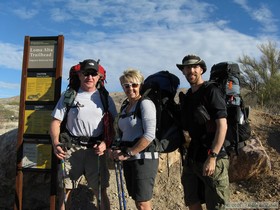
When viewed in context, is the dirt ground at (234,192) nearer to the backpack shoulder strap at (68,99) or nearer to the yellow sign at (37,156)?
the yellow sign at (37,156)

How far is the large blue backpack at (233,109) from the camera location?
3717 mm

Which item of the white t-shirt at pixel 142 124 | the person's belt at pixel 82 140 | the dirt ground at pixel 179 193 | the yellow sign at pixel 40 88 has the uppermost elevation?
the yellow sign at pixel 40 88

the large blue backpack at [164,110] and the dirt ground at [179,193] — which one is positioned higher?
the large blue backpack at [164,110]

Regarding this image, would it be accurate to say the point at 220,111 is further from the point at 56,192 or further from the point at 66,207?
the point at 56,192

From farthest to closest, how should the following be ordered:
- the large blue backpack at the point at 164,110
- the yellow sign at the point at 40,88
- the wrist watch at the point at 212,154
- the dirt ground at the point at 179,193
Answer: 1. the dirt ground at the point at 179,193
2. the yellow sign at the point at 40,88
3. the large blue backpack at the point at 164,110
4. the wrist watch at the point at 212,154

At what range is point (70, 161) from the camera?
4.36m

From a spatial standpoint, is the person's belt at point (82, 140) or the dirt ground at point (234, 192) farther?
the dirt ground at point (234, 192)

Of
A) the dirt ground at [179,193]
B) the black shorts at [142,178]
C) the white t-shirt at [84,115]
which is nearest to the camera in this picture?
the black shorts at [142,178]

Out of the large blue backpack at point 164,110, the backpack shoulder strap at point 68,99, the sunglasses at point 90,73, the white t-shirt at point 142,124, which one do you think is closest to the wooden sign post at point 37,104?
the backpack shoulder strap at point 68,99

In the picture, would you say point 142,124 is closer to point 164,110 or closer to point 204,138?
point 164,110

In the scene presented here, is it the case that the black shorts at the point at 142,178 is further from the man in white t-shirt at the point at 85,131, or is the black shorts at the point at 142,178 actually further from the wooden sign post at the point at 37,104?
the wooden sign post at the point at 37,104

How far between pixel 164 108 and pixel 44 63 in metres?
2.27

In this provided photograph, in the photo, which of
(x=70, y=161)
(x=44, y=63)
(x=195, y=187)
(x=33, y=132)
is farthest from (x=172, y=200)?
(x=44, y=63)

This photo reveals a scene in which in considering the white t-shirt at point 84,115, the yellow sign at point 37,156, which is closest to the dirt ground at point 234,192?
the yellow sign at point 37,156
